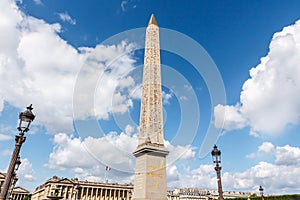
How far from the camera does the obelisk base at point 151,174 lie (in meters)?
13.5

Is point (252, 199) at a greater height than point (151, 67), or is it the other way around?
point (151, 67)

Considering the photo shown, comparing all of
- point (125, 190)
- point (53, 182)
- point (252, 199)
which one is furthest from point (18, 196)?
point (252, 199)

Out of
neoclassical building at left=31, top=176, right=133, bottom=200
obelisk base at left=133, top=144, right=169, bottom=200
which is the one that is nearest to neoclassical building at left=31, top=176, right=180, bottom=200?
neoclassical building at left=31, top=176, right=133, bottom=200

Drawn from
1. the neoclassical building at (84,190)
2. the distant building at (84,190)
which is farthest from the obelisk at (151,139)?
the neoclassical building at (84,190)

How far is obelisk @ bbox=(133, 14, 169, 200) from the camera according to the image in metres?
13.7

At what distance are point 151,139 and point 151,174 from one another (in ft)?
7.10

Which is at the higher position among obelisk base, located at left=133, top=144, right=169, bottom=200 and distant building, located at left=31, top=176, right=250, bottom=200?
distant building, located at left=31, top=176, right=250, bottom=200

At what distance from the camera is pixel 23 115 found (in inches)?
345

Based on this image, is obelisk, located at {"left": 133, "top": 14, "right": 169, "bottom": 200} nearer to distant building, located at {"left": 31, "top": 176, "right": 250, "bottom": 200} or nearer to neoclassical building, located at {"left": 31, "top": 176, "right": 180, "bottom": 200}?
distant building, located at {"left": 31, "top": 176, "right": 250, "bottom": 200}

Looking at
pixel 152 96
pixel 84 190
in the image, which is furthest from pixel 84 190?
pixel 152 96

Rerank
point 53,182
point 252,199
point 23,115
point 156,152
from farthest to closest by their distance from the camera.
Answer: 1. point 53,182
2. point 252,199
3. point 156,152
4. point 23,115

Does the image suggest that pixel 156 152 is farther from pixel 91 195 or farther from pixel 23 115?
pixel 91 195

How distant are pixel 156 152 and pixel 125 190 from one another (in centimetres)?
9136

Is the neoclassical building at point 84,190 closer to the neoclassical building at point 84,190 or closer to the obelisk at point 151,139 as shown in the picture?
the neoclassical building at point 84,190
